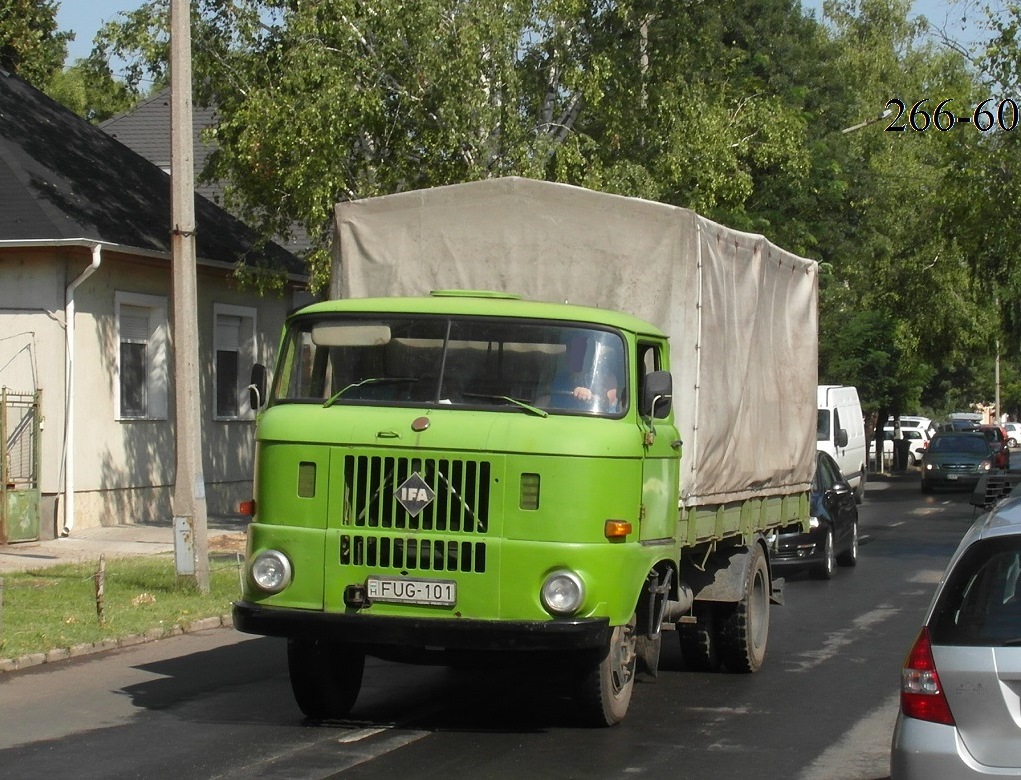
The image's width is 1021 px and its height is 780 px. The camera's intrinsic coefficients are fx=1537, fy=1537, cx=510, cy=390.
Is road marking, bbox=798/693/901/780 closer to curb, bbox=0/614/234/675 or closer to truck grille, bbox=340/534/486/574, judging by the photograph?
truck grille, bbox=340/534/486/574

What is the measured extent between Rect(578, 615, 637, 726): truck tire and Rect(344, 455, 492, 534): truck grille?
1.06m

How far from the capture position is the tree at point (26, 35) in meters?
32.6

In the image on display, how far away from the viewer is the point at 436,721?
9219 mm

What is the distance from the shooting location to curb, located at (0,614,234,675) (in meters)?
11.3

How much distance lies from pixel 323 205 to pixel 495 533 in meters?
13.2

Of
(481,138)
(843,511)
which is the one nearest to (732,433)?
(843,511)

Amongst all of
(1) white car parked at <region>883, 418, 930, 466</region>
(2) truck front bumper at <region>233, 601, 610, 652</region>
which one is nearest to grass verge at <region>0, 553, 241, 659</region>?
(2) truck front bumper at <region>233, 601, 610, 652</region>

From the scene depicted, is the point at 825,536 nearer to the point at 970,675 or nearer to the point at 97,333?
the point at 97,333

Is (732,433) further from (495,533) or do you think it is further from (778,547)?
(778,547)

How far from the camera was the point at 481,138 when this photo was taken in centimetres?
2108

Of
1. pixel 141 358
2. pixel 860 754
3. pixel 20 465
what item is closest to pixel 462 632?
pixel 860 754

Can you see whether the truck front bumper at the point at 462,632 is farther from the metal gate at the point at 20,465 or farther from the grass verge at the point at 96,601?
the metal gate at the point at 20,465

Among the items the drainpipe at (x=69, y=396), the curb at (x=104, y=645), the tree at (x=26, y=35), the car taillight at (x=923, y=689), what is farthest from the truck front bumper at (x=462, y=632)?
the tree at (x=26, y=35)

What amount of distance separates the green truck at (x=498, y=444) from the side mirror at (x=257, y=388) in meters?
0.03
